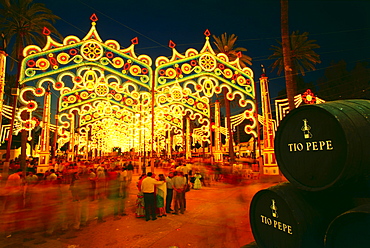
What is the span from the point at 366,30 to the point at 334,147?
41.2 inches

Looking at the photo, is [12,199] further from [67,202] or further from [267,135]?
[267,135]

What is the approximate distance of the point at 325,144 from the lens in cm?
203

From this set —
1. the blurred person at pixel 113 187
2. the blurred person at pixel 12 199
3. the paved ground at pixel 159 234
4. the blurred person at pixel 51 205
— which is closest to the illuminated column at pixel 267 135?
the paved ground at pixel 159 234

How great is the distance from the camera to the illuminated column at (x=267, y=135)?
1412 cm

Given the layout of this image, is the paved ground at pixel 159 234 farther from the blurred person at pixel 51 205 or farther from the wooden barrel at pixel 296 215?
the wooden barrel at pixel 296 215

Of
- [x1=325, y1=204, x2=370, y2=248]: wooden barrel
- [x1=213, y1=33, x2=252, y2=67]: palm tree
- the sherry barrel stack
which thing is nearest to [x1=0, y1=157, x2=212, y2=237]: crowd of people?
the sherry barrel stack

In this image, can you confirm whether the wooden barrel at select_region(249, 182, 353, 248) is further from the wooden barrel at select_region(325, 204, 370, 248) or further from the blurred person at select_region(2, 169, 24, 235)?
the blurred person at select_region(2, 169, 24, 235)

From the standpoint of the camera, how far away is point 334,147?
1964mm

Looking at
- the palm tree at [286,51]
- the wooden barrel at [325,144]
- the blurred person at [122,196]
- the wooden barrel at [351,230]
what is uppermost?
the palm tree at [286,51]

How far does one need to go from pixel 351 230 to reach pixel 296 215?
40 centimetres

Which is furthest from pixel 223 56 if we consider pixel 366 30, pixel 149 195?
pixel 366 30

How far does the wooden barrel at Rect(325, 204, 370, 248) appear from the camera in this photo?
1.57 m

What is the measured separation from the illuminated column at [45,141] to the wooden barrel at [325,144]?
53.7 feet

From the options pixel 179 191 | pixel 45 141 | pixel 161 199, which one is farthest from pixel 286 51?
pixel 45 141
